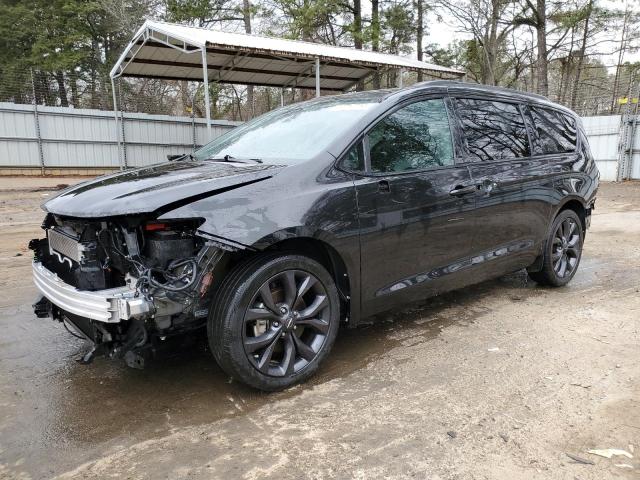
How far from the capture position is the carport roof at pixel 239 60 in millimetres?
12195

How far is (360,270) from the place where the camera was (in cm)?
308

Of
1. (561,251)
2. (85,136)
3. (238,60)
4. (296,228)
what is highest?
(238,60)

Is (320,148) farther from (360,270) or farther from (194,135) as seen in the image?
(194,135)

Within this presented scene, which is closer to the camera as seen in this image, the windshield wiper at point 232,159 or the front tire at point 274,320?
the front tire at point 274,320

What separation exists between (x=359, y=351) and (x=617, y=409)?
1.55 metres

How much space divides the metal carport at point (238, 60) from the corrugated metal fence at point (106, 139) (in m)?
1.73

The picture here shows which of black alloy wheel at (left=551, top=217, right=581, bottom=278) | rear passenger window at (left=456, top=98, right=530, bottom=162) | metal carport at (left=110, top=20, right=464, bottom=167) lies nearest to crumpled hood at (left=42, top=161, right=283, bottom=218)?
rear passenger window at (left=456, top=98, right=530, bottom=162)

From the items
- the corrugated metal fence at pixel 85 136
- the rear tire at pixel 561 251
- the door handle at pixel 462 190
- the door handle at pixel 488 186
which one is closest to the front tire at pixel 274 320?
the door handle at pixel 462 190

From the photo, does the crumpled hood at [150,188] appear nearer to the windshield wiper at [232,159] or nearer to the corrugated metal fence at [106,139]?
the windshield wiper at [232,159]

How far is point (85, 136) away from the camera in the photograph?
17.0 metres

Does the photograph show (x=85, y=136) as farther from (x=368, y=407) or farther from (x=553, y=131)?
(x=368, y=407)

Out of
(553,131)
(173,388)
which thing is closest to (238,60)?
(553,131)

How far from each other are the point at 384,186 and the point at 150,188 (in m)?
1.43

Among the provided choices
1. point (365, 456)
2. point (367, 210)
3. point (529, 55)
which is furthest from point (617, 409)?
point (529, 55)
